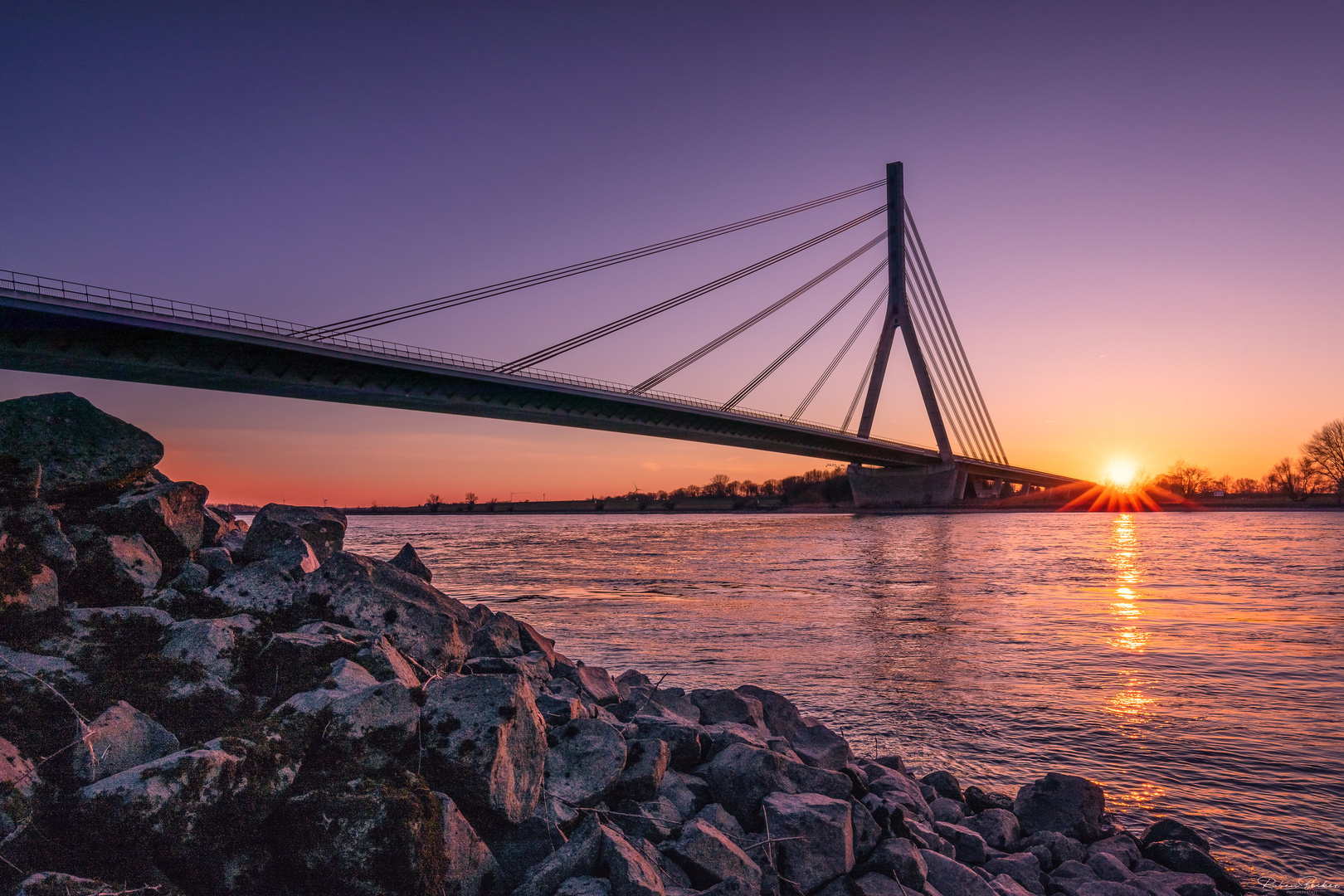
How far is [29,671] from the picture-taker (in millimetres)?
3047

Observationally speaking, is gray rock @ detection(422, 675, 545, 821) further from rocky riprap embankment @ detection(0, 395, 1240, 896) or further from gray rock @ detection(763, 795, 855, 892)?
gray rock @ detection(763, 795, 855, 892)

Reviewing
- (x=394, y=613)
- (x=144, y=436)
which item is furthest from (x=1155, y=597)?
(x=144, y=436)

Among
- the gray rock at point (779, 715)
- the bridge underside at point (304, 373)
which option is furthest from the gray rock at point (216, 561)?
the bridge underside at point (304, 373)

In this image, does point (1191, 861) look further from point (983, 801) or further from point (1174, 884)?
point (983, 801)

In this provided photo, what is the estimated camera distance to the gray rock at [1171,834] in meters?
4.53

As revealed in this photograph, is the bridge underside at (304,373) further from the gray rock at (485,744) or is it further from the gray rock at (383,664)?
the gray rock at (485,744)

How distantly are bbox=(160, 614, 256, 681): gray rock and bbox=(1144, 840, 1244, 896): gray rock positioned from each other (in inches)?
217

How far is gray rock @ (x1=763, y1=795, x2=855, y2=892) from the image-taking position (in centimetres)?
335

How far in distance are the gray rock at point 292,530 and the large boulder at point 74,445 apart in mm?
902

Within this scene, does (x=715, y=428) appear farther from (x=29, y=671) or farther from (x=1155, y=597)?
(x=29, y=671)

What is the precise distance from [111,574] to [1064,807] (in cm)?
613

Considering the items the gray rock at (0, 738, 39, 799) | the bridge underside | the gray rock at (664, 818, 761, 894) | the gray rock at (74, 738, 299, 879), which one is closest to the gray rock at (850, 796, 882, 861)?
the gray rock at (664, 818, 761, 894)

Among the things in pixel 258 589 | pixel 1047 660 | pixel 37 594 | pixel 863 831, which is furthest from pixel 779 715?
pixel 1047 660

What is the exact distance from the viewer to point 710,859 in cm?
307
